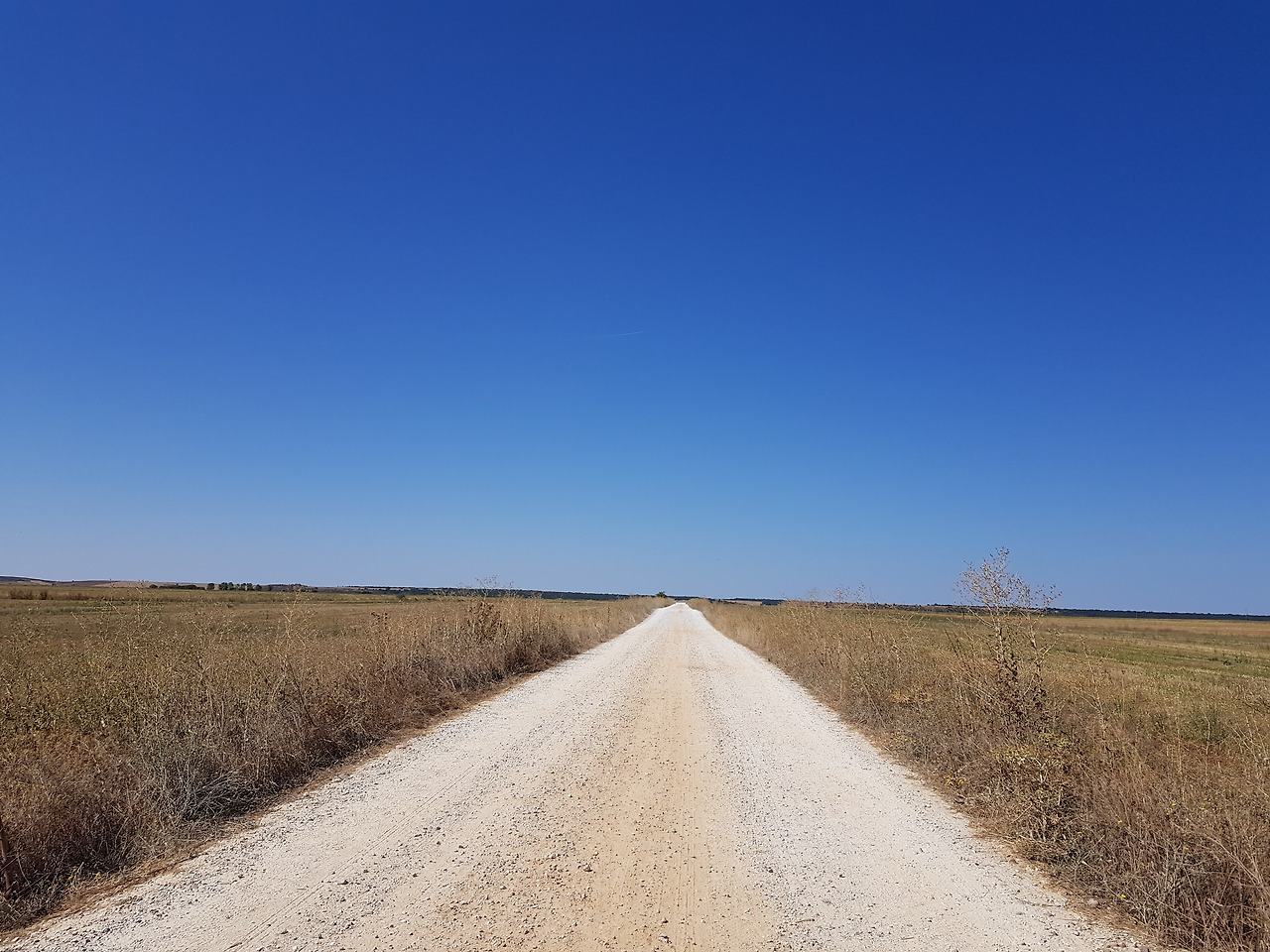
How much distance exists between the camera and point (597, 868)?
4.95m

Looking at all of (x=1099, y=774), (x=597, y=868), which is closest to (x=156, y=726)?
(x=597, y=868)

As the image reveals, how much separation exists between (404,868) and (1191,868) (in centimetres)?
522

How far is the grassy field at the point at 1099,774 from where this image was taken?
4289mm

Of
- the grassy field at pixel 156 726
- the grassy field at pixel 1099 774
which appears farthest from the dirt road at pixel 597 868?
the grassy field at pixel 156 726

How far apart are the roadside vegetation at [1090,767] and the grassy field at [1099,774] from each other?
0.02 meters

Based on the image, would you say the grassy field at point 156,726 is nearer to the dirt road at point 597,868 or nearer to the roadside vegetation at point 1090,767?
the dirt road at point 597,868

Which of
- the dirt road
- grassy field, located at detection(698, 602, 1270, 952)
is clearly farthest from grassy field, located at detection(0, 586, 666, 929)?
grassy field, located at detection(698, 602, 1270, 952)

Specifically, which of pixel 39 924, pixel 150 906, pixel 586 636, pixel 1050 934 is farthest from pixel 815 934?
pixel 586 636

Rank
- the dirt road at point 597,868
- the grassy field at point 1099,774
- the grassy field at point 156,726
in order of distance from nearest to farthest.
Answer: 1. the dirt road at point 597,868
2. the grassy field at point 1099,774
3. the grassy field at point 156,726

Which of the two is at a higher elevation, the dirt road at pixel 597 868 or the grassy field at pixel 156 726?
the grassy field at pixel 156 726

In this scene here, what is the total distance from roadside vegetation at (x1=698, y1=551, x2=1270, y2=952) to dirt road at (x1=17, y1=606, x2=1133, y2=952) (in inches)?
19.1

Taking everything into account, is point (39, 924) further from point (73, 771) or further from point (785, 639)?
point (785, 639)

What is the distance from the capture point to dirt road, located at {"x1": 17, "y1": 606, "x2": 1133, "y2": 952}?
3.98m

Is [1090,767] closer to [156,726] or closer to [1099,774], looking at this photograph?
[1099,774]
